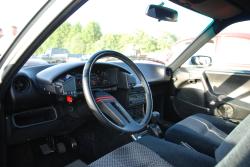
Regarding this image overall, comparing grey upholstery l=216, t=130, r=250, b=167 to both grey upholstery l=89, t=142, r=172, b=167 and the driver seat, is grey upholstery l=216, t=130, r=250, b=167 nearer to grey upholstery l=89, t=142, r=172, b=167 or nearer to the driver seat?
the driver seat

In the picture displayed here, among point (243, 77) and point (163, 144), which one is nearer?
point (163, 144)

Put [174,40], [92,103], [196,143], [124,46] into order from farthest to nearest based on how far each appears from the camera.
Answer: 1. [174,40]
2. [124,46]
3. [196,143]
4. [92,103]

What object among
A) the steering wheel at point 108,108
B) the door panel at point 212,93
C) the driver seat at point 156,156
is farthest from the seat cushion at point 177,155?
the door panel at point 212,93

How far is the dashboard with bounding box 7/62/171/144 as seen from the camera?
2.22 m

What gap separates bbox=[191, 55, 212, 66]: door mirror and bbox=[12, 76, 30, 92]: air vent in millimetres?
2015

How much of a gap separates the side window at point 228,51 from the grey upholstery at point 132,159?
1919mm

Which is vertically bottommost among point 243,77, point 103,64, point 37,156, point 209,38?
point 37,156

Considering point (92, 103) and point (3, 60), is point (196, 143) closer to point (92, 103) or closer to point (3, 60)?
point (92, 103)

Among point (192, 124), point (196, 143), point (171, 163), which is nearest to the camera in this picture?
point (171, 163)

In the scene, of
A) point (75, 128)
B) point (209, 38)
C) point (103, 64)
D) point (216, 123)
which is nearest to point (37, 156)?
point (75, 128)

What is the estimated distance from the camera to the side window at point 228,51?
3.21m

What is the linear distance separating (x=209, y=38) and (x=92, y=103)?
191 cm

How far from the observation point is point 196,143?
7.64 ft

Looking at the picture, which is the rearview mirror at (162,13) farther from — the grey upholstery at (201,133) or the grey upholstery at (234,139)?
the grey upholstery at (234,139)
